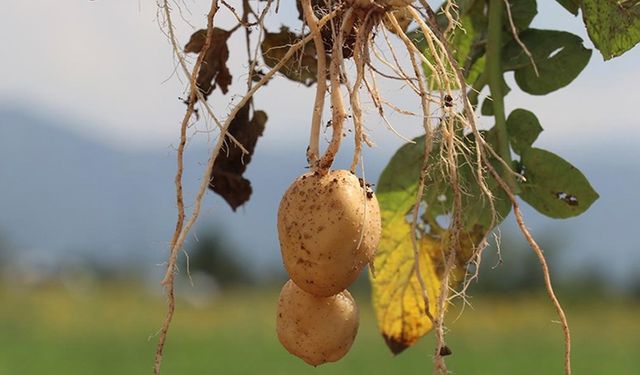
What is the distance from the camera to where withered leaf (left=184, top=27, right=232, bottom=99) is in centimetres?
109

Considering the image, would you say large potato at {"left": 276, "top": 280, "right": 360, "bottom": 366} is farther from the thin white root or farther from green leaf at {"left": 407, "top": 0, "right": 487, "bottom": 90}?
green leaf at {"left": 407, "top": 0, "right": 487, "bottom": 90}

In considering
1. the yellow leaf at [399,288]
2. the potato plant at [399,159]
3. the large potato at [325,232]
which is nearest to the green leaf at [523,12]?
the potato plant at [399,159]

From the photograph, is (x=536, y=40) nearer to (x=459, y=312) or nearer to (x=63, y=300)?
(x=459, y=312)

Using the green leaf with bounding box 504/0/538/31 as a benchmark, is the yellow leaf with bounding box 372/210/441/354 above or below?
below

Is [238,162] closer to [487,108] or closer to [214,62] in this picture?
[214,62]

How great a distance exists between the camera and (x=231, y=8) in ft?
3.20

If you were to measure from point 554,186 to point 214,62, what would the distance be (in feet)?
1.25

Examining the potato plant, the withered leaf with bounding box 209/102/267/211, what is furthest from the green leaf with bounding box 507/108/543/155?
the withered leaf with bounding box 209/102/267/211

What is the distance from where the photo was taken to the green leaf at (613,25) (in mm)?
944

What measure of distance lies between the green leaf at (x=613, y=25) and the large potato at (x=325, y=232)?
285mm

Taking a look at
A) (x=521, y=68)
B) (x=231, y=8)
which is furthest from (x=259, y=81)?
(x=521, y=68)

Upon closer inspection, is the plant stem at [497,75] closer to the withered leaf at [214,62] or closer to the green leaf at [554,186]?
the green leaf at [554,186]

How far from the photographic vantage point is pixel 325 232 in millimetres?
826

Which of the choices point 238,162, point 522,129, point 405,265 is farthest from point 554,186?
point 238,162
